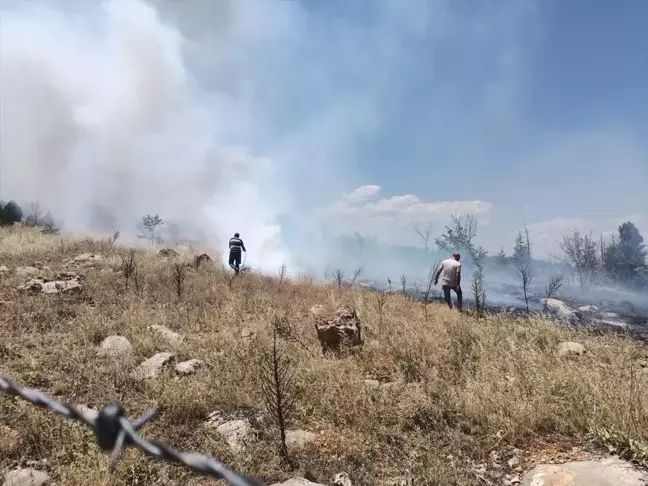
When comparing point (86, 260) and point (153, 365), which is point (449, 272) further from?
point (86, 260)

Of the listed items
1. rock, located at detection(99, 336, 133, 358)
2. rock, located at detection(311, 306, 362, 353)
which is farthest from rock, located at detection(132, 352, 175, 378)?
rock, located at detection(311, 306, 362, 353)

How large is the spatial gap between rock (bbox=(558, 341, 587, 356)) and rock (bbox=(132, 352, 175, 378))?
5.66 metres

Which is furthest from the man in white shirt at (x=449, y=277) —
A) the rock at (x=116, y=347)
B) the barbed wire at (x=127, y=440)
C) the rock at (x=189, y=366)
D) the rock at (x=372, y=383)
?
the barbed wire at (x=127, y=440)

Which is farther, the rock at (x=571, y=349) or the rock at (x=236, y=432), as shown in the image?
the rock at (x=571, y=349)

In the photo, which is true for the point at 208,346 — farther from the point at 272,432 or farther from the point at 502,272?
the point at 502,272

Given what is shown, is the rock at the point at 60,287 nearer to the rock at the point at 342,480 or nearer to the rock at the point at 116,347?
the rock at the point at 116,347

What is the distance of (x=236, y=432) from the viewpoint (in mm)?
3658

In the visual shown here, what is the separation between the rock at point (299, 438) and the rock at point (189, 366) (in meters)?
1.75

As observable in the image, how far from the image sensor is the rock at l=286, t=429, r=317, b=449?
11.9 ft

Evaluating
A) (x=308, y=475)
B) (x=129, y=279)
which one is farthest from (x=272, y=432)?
(x=129, y=279)

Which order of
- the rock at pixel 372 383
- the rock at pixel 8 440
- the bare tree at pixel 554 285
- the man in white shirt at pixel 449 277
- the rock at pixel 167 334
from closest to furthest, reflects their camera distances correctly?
the rock at pixel 8 440
the rock at pixel 372 383
the rock at pixel 167 334
the man in white shirt at pixel 449 277
the bare tree at pixel 554 285

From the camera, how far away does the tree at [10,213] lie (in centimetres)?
2389

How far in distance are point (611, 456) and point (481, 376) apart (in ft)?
5.13

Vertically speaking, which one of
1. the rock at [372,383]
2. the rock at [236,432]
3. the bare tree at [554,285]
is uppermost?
the bare tree at [554,285]
